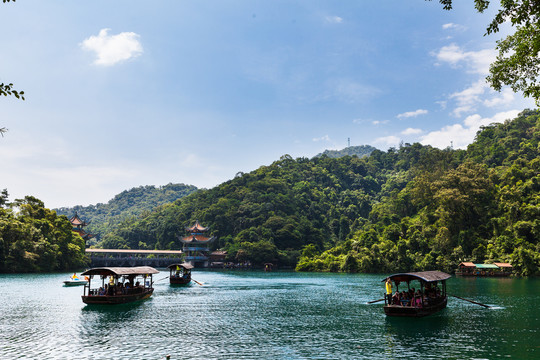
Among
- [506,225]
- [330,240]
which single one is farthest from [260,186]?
[506,225]

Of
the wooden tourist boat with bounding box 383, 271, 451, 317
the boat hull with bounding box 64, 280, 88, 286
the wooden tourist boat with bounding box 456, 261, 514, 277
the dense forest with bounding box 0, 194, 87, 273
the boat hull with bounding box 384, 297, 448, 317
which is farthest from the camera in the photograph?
the dense forest with bounding box 0, 194, 87, 273

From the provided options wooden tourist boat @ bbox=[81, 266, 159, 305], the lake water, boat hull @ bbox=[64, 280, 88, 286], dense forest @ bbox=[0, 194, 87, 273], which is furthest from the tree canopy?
dense forest @ bbox=[0, 194, 87, 273]

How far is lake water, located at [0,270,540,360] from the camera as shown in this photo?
16.0 metres

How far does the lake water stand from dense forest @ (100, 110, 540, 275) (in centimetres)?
3564

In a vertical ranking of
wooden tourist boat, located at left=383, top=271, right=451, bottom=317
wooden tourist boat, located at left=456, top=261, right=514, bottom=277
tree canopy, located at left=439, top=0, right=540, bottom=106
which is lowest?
wooden tourist boat, located at left=456, top=261, right=514, bottom=277

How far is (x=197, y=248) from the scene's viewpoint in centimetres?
10919

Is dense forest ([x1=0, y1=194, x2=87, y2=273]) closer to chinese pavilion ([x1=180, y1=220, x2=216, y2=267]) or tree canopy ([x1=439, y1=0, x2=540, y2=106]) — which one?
chinese pavilion ([x1=180, y1=220, x2=216, y2=267])

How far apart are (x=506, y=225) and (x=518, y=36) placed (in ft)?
190

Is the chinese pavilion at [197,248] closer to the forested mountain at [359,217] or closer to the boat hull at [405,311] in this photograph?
the forested mountain at [359,217]

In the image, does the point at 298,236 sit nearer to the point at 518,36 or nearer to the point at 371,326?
the point at 371,326

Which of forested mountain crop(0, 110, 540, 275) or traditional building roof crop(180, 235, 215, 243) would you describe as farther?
traditional building roof crop(180, 235, 215, 243)

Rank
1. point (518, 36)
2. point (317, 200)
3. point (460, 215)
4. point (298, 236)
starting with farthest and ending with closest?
point (317, 200) < point (298, 236) < point (460, 215) < point (518, 36)

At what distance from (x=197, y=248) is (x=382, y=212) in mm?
51769

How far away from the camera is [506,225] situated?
6353cm
